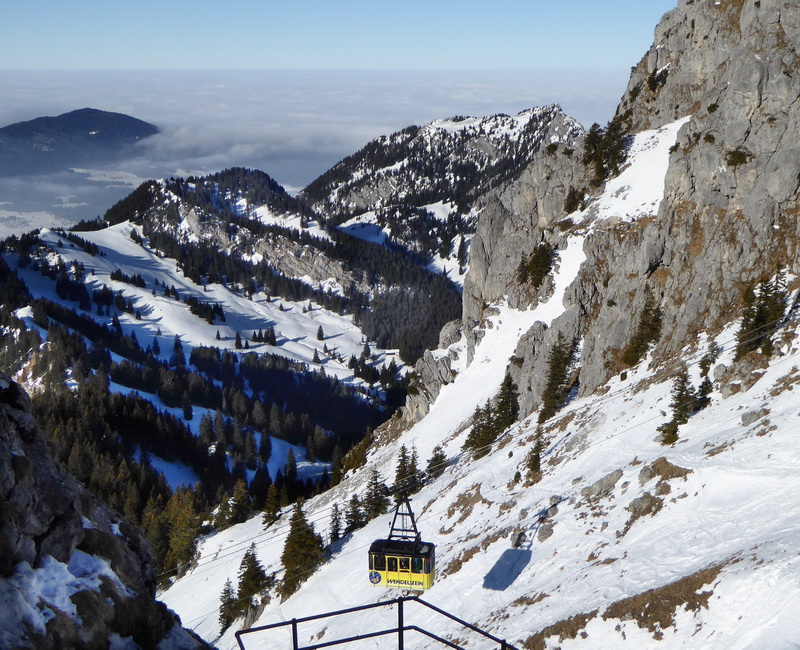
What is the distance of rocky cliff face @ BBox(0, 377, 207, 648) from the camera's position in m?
12.6

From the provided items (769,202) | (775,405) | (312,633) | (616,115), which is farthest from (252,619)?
(616,115)

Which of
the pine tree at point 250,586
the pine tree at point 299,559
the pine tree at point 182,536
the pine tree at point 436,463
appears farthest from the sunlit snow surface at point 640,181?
the pine tree at point 182,536

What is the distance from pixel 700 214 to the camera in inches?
2051

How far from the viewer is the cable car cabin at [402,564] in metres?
24.5

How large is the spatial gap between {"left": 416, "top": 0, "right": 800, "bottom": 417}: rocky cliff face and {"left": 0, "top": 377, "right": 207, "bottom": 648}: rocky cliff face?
41.4 meters

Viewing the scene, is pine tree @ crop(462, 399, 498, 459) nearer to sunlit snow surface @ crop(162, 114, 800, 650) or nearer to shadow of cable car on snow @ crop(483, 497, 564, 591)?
sunlit snow surface @ crop(162, 114, 800, 650)

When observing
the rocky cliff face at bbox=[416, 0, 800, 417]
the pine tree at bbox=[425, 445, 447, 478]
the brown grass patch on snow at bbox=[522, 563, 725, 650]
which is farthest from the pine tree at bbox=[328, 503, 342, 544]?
the brown grass patch on snow at bbox=[522, 563, 725, 650]

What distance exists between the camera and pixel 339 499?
6419 centimetres

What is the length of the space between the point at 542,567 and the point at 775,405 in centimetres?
1375

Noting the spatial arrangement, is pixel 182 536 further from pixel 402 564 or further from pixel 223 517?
Answer: pixel 402 564

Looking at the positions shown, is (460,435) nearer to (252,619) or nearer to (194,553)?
(252,619)

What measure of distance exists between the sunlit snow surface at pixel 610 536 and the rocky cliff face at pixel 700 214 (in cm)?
552

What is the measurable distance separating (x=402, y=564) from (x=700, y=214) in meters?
42.5

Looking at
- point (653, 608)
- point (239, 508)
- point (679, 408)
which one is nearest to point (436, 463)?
point (679, 408)
